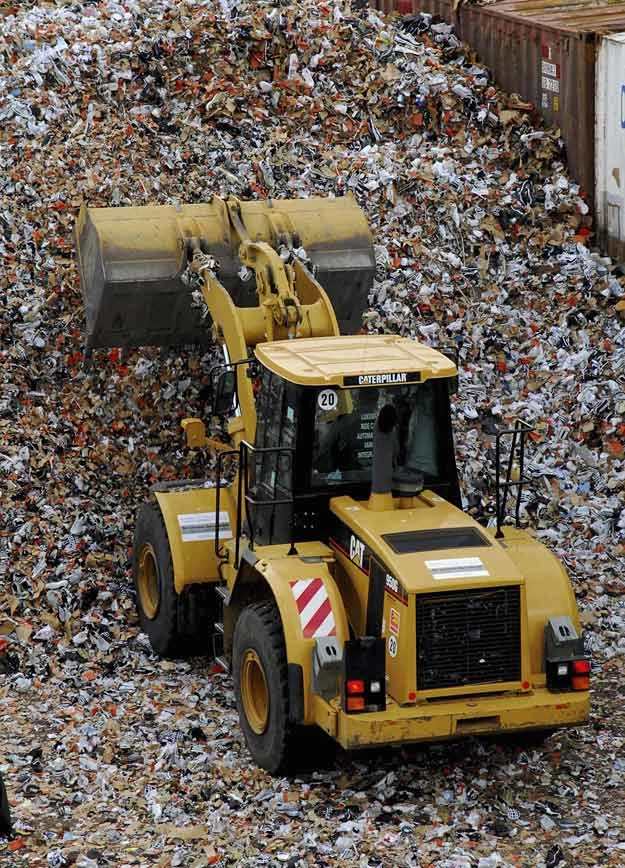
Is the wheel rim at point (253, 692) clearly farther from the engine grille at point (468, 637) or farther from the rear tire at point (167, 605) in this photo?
the rear tire at point (167, 605)

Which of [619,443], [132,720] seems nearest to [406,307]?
[619,443]

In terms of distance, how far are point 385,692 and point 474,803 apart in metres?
0.91

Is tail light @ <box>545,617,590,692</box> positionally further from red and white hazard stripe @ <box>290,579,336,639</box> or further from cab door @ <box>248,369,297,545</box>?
cab door @ <box>248,369,297,545</box>

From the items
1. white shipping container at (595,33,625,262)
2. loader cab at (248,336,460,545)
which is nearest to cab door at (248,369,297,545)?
loader cab at (248,336,460,545)

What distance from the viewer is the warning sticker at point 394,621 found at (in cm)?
844

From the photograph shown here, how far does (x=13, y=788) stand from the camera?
8953mm

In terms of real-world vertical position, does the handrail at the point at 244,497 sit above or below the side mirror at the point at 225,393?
below

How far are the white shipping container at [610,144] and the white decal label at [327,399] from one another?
21.6 feet

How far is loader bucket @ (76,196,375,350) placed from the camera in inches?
446

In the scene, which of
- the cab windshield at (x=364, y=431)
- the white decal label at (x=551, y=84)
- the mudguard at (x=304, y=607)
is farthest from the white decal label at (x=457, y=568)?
the white decal label at (x=551, y=84)

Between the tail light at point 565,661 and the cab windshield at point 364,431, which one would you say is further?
the cab windshield at point 364,431

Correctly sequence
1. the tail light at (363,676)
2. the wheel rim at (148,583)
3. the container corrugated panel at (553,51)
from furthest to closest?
the container corrugated panel at (553,51) → the wheel rim at (148,583) → the tail light at (363,676)

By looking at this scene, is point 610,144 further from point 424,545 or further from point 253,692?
point 253,692

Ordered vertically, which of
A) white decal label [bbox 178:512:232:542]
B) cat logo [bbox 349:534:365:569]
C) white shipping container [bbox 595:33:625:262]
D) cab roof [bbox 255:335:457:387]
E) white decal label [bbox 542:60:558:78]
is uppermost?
white decal label [bbox 542:60:558:78]
